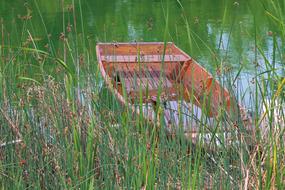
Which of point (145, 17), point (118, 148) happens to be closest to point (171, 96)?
point (118, 148)

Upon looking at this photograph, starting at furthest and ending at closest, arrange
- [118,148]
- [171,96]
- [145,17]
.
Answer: [145,17]
[171,96]
[118,148]

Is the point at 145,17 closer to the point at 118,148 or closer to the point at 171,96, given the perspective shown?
the point at 171,96

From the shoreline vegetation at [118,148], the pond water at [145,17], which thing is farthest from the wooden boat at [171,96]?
the pond water at [145,17]

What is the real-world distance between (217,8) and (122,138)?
9485 mm

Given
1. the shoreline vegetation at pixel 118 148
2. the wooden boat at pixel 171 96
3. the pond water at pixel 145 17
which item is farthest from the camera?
the pond water at pixel 145 17

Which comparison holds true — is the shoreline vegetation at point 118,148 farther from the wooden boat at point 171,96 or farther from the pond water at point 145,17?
the pond water at point 145,17

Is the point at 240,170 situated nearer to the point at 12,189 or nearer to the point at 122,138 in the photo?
the point at 122,138

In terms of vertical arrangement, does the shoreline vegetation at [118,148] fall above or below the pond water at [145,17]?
above

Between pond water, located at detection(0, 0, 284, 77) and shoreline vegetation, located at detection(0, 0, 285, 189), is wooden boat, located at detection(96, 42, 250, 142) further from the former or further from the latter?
pond water, located at detection(0, 0, 284, 77)

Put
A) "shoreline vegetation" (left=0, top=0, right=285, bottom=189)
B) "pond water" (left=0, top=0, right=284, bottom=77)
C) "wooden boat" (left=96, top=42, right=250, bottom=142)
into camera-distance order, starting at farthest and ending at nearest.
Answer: "pond water" (left=0, top=0, right=284, bottom=77) < "wooden boat" (left=96, top=42, right=250, bottom=142) < "shoreline vegetation" (left=0, top=0, right=285, bottom=189)

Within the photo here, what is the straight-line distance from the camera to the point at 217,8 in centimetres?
1159

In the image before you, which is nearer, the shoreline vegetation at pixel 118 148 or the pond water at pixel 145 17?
the shoreline vegetation at pixel 118 148

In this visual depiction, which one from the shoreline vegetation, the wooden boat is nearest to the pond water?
the wooden boat

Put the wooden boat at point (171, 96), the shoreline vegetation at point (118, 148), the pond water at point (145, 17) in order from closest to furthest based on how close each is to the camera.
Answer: the shoreline vegetation at point (118, 148)
the wooden boat at point (171, 96)
the pond water at point (145, 17)
